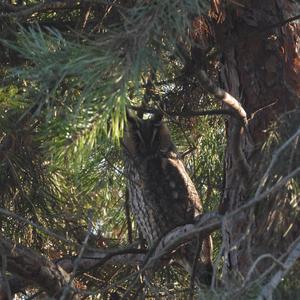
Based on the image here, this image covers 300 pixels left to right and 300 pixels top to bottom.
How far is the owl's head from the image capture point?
4074 millimetres

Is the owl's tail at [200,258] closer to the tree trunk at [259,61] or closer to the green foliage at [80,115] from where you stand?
the green foliage at [80,115]

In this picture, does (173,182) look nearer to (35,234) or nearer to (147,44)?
(35,234)

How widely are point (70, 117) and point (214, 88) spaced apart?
0.56 m

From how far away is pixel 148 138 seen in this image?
Result: 4.14 metres

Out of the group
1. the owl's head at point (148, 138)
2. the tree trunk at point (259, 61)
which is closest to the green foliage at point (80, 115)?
the owl's head at point (148, 138)

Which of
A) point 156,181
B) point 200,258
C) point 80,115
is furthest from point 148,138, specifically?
point 80,115

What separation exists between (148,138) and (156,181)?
23 cm

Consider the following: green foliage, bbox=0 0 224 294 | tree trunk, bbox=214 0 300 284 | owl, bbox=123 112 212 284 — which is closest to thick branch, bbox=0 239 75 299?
green foliage, bbox=0 0 224 294

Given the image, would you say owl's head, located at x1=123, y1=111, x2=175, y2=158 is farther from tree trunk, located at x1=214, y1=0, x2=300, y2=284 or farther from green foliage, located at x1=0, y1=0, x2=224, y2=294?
tree trunk, located at x1=214, y1=0, x2=300, y2=284

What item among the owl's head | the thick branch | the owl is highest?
the owl's head

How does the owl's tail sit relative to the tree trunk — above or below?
below

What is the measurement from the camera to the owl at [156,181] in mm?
4012

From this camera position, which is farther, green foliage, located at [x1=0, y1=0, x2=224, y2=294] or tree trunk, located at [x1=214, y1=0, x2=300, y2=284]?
tree trunk, located at [x1=214, y1=0, x2=300, y2=284]

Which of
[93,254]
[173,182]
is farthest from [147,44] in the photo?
[173,182]
